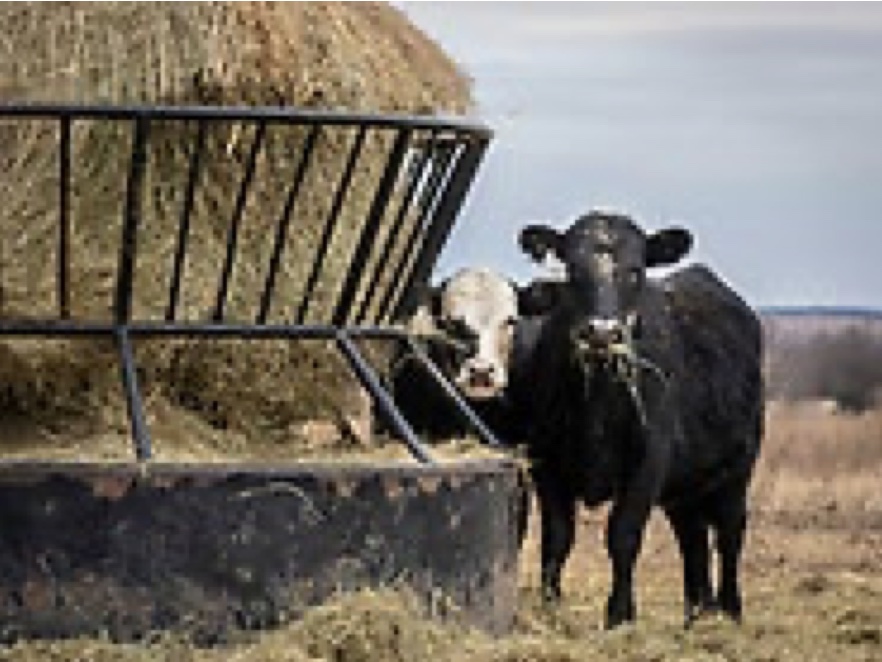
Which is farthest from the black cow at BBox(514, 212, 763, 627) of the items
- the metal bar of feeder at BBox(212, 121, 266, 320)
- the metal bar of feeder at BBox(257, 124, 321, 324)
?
the metal bar of feeder at BBox(212, 121, 266, 320)

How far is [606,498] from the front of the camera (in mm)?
14883

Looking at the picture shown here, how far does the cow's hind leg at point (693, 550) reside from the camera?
16516mm

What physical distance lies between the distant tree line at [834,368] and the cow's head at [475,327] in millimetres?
20226

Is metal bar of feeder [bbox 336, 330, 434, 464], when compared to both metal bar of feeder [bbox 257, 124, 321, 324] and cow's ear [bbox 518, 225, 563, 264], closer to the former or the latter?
metal bar of feeder [bbox 257, 124, 321, 324]

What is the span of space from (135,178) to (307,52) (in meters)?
1.65

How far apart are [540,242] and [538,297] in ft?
0.86

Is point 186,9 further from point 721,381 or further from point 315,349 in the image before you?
point 721,381

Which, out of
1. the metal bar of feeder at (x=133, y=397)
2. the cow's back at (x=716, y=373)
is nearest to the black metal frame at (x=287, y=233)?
the metal bar of feeder at (x=133, y=397)

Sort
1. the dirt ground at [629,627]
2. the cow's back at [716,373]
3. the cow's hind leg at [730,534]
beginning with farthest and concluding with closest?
1. the cow's hind leg at [730,534]
2. the cow's back at [716,373]
3. the dirt ground at [629,627]

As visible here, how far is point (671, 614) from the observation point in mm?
15969

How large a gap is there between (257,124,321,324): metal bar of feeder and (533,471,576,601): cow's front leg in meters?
3.80

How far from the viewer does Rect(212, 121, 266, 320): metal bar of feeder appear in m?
10.6

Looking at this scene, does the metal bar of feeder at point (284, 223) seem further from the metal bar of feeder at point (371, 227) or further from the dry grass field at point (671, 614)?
the dry grass field at point (671, 614)

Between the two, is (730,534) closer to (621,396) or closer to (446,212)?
(621,396)
